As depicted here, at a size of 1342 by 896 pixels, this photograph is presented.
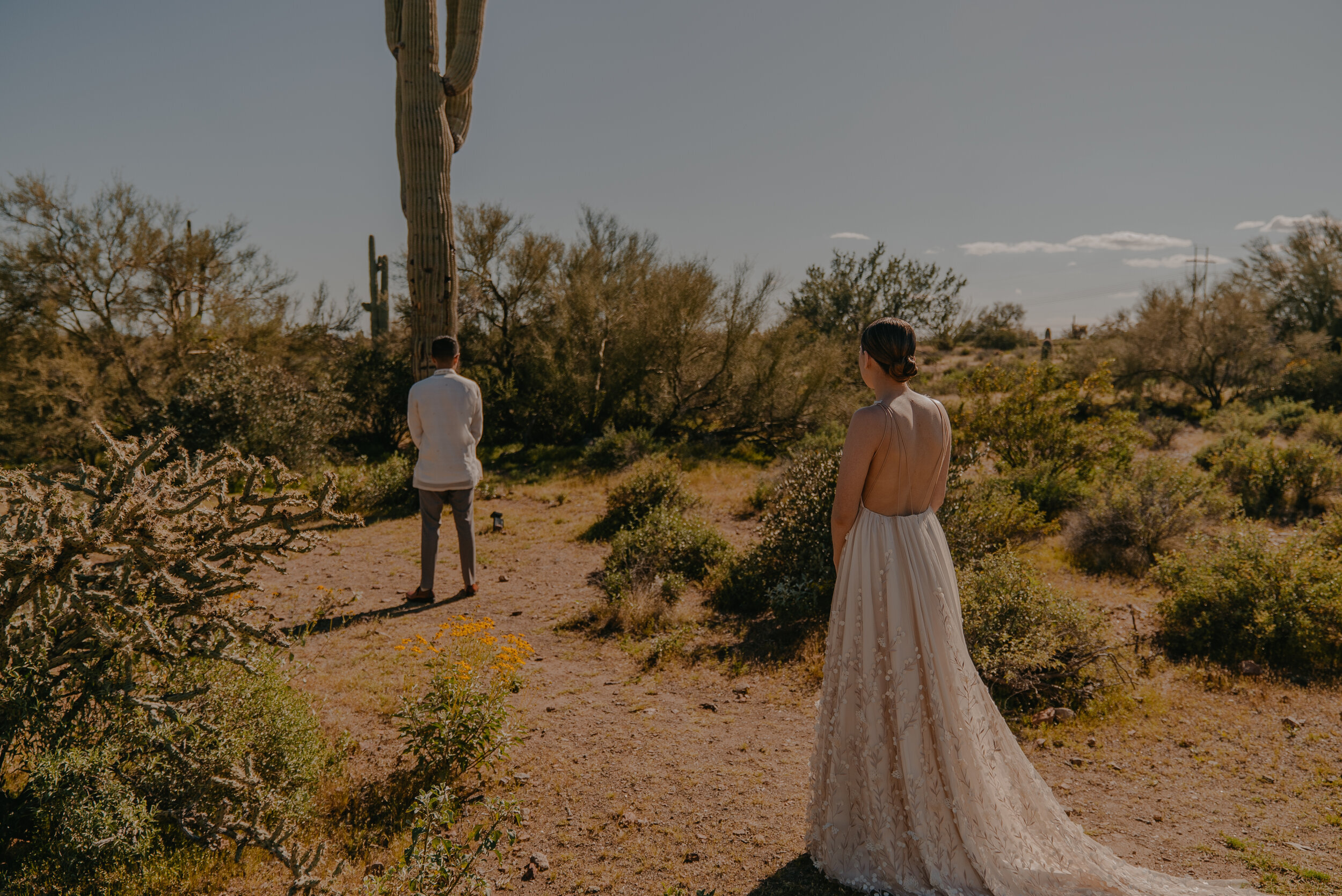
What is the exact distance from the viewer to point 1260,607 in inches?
191

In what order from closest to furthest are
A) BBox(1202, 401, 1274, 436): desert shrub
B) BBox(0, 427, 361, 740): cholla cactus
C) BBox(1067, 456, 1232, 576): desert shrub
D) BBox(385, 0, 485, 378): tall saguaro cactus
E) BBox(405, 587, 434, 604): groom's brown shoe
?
BBox(0, 427, 361, 740): cholla cactus, BBox(405, 587, 434, 604): groom's brown shoe, BBox(1067, 456, 1232, 576): desert shrub, BBox(385, 0, 485, 378): tall saguaro cactus, BBox(1202, 401, 1274, 436): desert shrub

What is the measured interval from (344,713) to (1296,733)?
5.32m

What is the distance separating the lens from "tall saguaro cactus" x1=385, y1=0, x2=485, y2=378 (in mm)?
7836

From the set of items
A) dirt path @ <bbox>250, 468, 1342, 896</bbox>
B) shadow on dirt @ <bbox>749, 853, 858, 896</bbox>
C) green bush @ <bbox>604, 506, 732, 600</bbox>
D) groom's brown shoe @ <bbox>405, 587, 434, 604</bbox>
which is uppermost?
green bush @ <bbox>604, 506, 732, 600</bbox>

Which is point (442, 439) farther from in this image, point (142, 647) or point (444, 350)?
point (142, 647)

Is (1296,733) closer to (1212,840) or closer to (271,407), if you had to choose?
(1212,840)

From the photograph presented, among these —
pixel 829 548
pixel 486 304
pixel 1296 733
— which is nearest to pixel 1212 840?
pixel 1296 733

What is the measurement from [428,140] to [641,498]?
485 centimetres

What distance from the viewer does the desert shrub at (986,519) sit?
5438 mm

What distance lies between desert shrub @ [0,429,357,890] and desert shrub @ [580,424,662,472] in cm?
885

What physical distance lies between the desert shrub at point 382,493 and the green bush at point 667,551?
356cm

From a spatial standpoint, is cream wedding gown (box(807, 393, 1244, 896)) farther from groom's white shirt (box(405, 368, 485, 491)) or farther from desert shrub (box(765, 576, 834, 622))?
groom's white shirt (box(405, 368, 485, 491))

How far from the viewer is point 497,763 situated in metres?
3.44

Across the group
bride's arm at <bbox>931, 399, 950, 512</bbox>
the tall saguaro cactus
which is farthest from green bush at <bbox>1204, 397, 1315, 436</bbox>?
the tall saguaro cactus
